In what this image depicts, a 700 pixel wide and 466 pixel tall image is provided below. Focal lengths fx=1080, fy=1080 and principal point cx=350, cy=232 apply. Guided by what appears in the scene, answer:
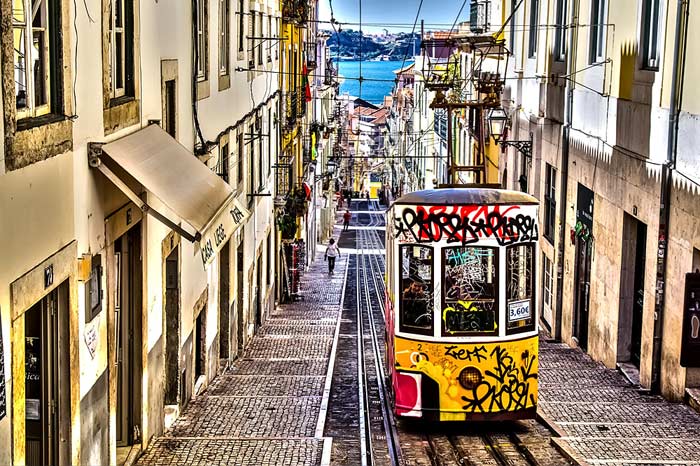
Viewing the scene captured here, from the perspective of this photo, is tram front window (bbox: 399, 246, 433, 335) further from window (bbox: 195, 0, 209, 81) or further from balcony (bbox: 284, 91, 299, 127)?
balcony (bbox: 284, 91, 299, 127)

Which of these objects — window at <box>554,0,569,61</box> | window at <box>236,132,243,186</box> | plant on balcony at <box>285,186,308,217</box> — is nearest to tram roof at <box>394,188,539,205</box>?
window at <box>236,132,243,186</box>

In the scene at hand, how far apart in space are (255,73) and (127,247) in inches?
530

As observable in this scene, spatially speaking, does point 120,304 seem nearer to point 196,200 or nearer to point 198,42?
point 196,200

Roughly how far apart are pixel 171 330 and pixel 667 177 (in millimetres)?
6973

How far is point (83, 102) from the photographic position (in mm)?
8797

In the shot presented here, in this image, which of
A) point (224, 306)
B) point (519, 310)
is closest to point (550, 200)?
point (224, 306)

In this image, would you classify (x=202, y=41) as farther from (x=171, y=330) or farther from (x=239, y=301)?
(x=239, y=301)

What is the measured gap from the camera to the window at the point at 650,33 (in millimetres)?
16281

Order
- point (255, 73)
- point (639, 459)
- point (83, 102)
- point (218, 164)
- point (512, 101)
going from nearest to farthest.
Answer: point (83, 102) < point (639, 459) < point (218, 164) < point (255, 73) < point (512, 101)

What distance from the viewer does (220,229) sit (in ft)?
34.8

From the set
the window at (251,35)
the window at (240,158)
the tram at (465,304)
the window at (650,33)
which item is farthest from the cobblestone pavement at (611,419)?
the window at (251,35)

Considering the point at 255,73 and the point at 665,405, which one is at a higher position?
the point at 255,73

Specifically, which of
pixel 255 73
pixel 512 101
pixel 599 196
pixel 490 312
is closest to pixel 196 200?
pixel 490 312

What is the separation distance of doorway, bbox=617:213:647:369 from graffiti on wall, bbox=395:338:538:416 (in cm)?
523
